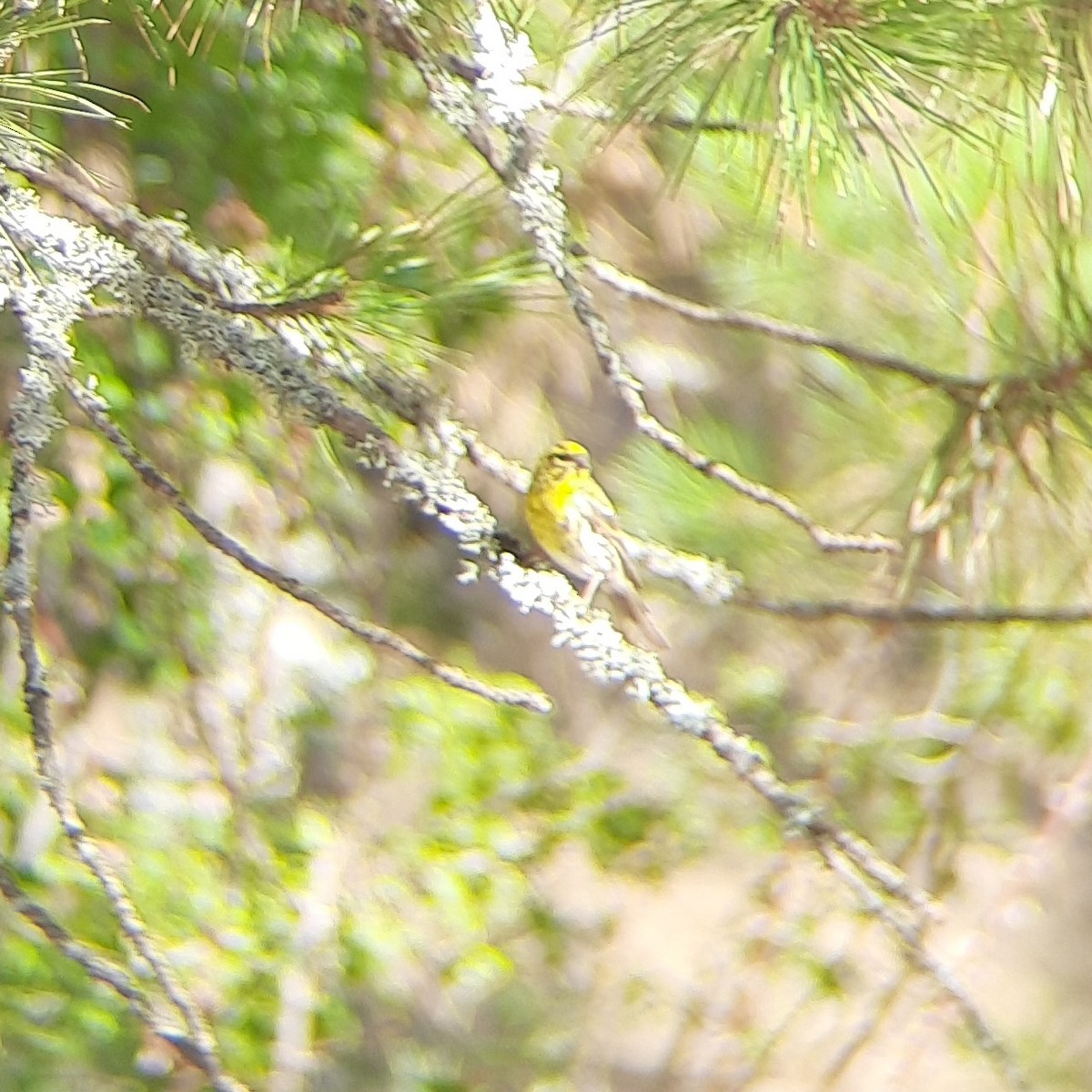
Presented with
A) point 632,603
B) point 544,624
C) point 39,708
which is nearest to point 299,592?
point 39,708

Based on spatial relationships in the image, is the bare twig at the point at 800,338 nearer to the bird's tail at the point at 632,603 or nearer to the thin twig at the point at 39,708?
the bird's tail at the point at 632,603

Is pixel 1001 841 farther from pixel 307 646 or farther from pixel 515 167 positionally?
pixel 515 167

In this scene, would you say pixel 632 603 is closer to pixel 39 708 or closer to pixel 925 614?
pixel 925 614

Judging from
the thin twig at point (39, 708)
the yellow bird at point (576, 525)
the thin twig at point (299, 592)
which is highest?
the yellow bird at point (576, 525)

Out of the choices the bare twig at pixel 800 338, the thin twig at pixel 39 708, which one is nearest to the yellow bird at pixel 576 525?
the bare twig at pixel 800 338

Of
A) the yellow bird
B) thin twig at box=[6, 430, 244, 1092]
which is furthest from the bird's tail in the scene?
thin twig at box=[6, 430, 244, 1092]

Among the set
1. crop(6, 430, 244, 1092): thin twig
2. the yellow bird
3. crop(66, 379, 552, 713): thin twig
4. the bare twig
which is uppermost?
the bare twig

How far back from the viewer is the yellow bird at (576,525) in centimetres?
70

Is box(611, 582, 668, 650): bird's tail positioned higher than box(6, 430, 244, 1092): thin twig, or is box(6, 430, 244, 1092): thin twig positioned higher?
box(611, 582, 668, 650): bird's tail

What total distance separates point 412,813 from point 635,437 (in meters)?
0.44

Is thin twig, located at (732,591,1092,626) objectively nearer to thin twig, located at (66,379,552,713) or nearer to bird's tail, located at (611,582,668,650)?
bird's tail, located at (611,582,668,650)

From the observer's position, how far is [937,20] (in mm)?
531

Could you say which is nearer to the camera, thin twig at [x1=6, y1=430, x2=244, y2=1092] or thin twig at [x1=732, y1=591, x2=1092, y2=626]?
thin twig at [x1=6, y1=430, x2=244, y2=1092]

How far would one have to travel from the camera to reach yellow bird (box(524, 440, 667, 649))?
0.70 metres
